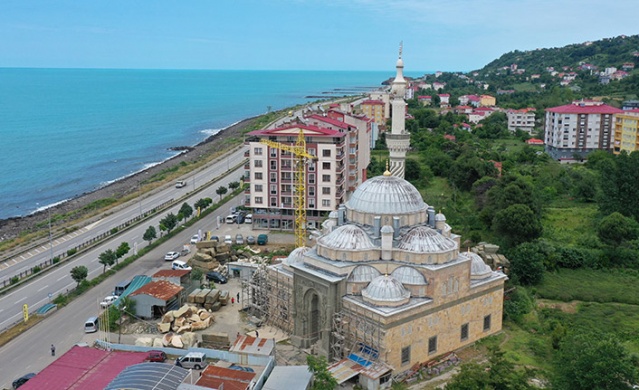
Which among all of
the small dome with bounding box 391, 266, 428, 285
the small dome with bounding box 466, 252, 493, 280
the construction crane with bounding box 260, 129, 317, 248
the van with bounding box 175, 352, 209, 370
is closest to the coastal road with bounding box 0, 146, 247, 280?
the construction crane with bounding box 260, 129, 317, 248

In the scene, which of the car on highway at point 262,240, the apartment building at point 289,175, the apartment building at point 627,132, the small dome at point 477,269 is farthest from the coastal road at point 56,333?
the apartment building at point 627,132

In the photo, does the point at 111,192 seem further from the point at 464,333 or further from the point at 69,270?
the point at 464,333

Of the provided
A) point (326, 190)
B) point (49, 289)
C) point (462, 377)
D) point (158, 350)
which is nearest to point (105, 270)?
point (49, 289)

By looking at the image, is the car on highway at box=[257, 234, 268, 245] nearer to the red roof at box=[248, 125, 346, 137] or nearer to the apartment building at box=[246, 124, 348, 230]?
the apartment building at box=[246, 124, 348, 230]

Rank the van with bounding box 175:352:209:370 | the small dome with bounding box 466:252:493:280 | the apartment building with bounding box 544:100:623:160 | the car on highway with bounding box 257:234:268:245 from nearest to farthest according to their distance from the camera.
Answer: the van with bounding box 175:352:209:370 < the small dome with bounding box 466:252:493:280 < the car on highway with bounding box 257:234:268:245 < the apartment building with bounding box 544:100:623:160

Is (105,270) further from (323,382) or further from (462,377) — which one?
(462,377)
